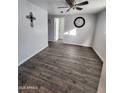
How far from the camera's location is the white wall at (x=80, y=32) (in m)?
6.11

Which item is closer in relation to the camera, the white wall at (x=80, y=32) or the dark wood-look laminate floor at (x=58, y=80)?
the dark wood-look laminate floor at (x=58, y=80)

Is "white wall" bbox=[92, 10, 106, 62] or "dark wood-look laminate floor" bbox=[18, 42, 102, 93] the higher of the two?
"white wall" bbox=[92, 10, 106, 62]

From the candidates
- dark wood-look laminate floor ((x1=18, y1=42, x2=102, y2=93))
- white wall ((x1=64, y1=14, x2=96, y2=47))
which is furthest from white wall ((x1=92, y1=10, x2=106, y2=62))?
white wall ((x1=64, y1=14, x2=96, y2=47))

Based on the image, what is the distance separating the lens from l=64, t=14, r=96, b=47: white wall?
20.1 ft

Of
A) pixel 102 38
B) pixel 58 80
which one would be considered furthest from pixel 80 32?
pixel 58 80

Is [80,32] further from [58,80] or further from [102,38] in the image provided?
[58,80]

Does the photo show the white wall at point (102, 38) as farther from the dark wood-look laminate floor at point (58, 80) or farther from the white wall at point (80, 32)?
the white wall at point (80, 32)

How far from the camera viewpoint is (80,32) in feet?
21.5

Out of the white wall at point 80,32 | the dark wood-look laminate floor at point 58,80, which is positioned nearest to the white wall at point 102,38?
the dark wood-look laminate floor at point 58,80

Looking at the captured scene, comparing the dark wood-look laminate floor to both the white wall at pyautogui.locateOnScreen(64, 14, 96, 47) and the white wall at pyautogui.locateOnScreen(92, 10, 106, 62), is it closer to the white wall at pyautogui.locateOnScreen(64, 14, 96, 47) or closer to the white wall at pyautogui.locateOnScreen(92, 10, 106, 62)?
the white wall at pyautogui.locateOnScreen(92, 10, 106, 62)
